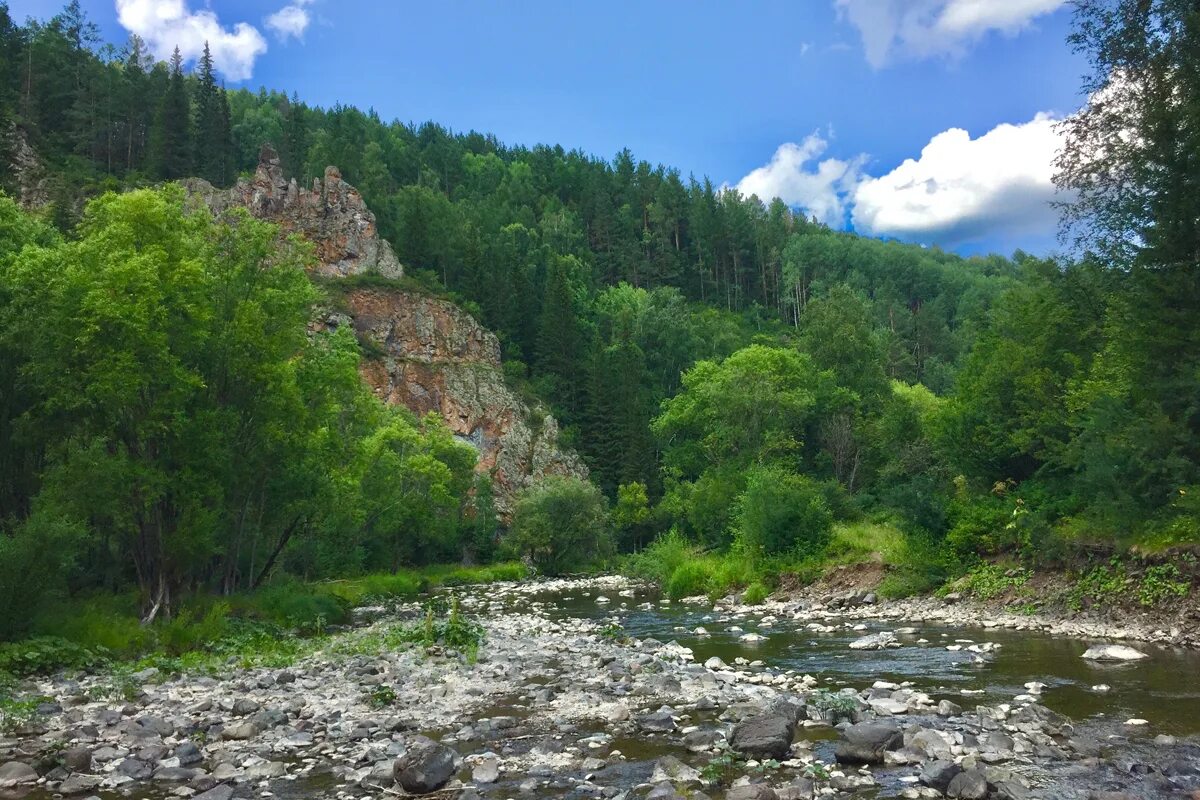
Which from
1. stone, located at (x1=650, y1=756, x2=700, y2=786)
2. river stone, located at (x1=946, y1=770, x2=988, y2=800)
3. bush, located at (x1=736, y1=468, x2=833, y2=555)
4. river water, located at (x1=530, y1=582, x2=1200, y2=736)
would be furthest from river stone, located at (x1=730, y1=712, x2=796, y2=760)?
bush, located at (x1=736, y1=468, x2=833, y2=555)

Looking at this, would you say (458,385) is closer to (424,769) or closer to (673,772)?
(424,769)

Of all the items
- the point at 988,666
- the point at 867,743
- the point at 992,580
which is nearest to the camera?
the point at 867,743

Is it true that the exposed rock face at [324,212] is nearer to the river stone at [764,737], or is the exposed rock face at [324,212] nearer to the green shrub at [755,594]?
the green shrub at [755,594]

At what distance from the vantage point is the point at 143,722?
1107 cm

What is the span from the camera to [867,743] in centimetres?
880

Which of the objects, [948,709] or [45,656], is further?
[45,656]

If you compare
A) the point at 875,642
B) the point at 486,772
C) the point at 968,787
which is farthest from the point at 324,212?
the point at 968,787

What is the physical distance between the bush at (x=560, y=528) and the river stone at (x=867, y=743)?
185ft

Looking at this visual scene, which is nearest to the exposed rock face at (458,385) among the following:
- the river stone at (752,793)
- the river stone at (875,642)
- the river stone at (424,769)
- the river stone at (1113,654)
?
the river stone at (875,642)

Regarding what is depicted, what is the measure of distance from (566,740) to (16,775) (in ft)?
20.9

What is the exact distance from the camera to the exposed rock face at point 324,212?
90.5 m

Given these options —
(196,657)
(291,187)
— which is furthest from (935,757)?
(291,187)

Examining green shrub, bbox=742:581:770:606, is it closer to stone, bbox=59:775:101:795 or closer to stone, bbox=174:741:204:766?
stone, bbox=174:741:204:766

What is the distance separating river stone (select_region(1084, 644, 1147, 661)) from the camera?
14.7 metres
